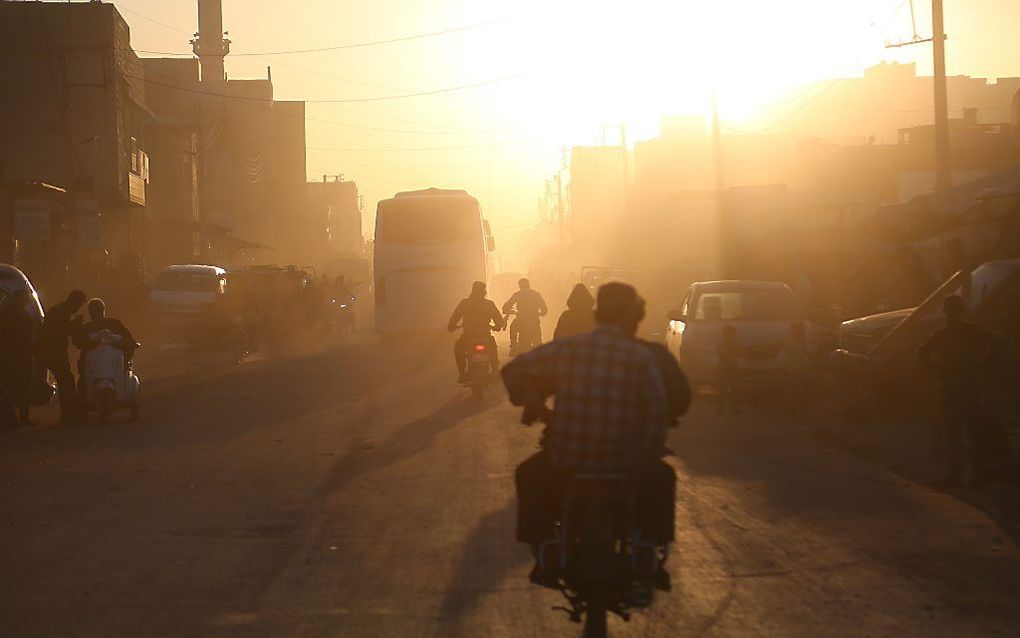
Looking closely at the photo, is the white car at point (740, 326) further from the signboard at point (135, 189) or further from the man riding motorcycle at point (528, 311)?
the signboard at point (135, 189)

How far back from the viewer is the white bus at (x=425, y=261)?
36.1m

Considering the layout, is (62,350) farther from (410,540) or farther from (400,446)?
(410,540)

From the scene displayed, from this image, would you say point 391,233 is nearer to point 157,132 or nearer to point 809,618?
point 809,618

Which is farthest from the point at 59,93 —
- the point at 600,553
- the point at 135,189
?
the point at 600,553

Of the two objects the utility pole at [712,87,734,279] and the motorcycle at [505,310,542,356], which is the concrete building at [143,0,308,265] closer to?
the utility pole at [712,87,734,279]

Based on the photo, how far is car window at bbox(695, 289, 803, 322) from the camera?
20.3m

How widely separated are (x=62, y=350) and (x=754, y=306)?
34.0 ft

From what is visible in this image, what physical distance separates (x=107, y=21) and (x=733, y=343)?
3718 cm

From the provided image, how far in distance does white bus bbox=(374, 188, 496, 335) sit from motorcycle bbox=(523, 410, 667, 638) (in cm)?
2975

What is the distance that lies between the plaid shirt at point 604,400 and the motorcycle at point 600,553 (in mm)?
135

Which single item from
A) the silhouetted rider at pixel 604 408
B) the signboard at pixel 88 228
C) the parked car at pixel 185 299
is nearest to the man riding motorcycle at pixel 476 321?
the silhouetted rider at pixel 604 408

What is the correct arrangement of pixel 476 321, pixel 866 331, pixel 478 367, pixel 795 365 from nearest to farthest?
1. pixel 795 365
2. pixel 866 331
3. pixel 478 367
4. pixel 476 321

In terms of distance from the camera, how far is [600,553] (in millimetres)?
5773

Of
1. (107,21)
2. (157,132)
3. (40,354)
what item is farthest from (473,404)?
(157,132)
